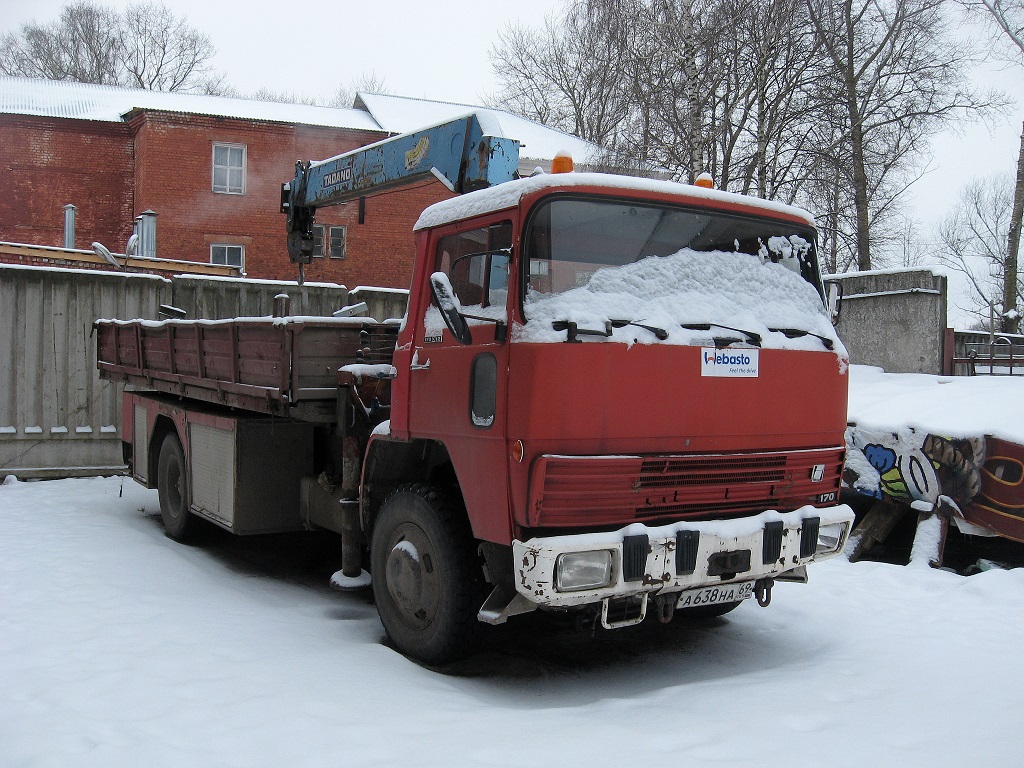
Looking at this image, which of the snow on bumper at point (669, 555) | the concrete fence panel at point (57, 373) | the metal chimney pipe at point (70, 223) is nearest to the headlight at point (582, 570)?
the snow on bumper at point (669, 555)

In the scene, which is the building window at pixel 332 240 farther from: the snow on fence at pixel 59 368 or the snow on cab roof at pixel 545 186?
the snow on cab roof at pixel 545 186

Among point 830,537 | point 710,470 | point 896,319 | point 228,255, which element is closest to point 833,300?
point 830,537

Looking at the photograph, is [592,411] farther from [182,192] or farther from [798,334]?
[182,192]

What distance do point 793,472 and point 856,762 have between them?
1681 millimetres

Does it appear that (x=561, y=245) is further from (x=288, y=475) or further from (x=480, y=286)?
(x=288, y=475)

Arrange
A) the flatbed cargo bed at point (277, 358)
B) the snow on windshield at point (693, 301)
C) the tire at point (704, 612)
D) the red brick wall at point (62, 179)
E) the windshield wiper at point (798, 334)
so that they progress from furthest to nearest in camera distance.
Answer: the red brick wall at point (62, 179), the tire at point (704, 612), the flatbed cargo bed at point (277, 358), the windshield wiper at point (798, 334), the snow on windshield at point (693, 301)

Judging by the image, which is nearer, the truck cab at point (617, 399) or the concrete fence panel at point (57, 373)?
the truck cab at point (617, 399)

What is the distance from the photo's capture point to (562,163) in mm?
4383

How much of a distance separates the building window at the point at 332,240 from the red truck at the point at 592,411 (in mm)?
21263

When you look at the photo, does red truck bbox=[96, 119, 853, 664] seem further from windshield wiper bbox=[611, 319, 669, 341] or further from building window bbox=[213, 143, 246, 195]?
building window bbox=[213, 143, 246, 195]

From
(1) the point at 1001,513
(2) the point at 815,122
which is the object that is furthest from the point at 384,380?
(2) the point at 815,122

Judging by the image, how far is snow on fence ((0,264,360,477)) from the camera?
32.9 feet

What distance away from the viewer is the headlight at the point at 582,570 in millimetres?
3809

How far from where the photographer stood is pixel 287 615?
5.39 metres
